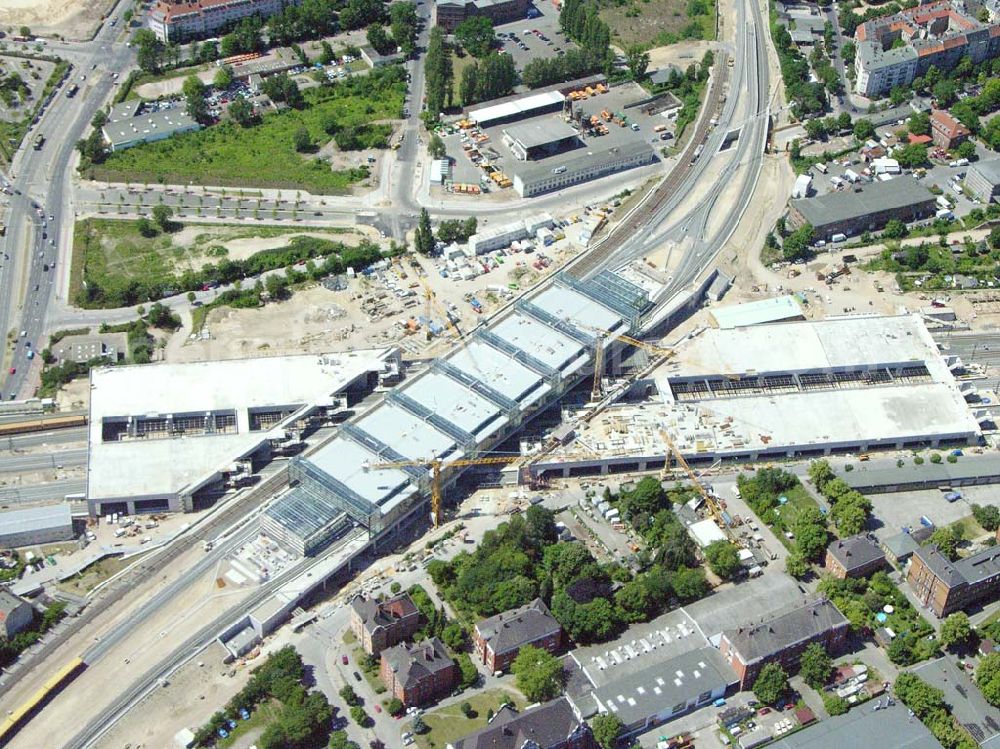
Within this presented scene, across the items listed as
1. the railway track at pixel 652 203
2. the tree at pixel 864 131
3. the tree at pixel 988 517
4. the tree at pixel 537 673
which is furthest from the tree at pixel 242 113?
the tree at pixel 988 517

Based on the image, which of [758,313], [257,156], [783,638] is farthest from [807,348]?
[257,156]

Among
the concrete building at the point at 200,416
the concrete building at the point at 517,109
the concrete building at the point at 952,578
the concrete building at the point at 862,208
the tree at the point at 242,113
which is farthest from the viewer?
the concrete building at the point at 517,109

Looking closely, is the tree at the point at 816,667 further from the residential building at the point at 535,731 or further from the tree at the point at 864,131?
the tree at the point at 864,131

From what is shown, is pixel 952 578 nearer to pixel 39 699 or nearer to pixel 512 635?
pixel 512 635

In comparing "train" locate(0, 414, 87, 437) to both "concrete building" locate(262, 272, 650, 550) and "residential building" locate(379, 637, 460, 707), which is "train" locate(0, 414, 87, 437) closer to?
"concrete building" locate(262, 272, 650, 550)

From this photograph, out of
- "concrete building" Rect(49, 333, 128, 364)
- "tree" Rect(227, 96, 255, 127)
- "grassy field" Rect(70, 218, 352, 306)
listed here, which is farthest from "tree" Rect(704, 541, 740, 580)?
"tree" Rect(227, 96, 255, 127)

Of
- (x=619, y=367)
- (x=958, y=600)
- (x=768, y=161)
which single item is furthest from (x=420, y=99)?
(x=958, y=600)

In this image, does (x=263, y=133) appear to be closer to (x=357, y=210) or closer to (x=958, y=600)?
(x=357, y=210)
